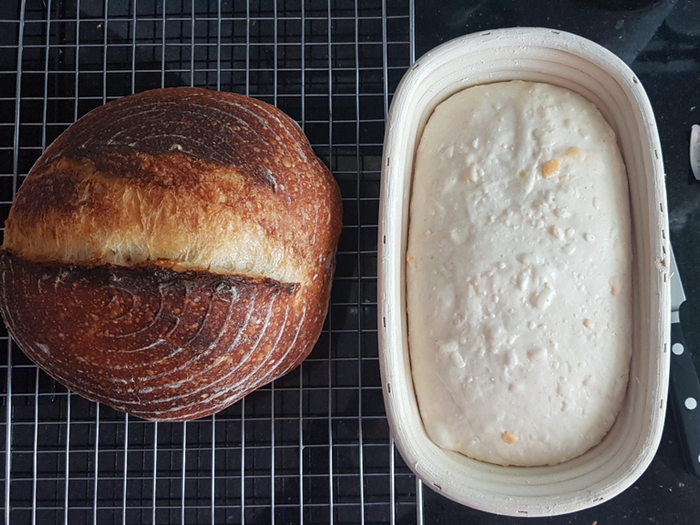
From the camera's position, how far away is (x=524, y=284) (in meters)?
0.65

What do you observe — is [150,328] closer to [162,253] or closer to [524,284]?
[162,253]

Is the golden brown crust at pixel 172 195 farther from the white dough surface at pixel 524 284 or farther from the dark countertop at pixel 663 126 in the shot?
the dark countertop at pixel 663 126

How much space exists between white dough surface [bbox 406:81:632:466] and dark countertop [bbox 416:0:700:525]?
0.94 ft

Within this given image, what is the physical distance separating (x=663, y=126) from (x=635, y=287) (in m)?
0.38

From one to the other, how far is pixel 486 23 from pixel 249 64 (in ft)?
1.42

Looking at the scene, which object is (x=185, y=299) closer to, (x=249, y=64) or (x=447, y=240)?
(x=447, y=240)

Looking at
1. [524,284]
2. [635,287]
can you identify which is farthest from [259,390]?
[635,287]

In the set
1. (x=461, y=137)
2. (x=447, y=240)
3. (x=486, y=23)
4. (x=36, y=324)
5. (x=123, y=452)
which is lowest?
(x=123, y=452)

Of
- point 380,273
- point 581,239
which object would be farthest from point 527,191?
point 380,273

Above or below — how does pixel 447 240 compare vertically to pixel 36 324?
above

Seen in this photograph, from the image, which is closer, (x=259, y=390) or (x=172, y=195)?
(x=172, y=195)

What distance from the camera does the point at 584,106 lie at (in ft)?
2.33

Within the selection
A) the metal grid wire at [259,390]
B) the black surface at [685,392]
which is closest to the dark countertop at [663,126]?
the black surface at [685,392]

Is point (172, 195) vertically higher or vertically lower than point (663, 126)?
lower
